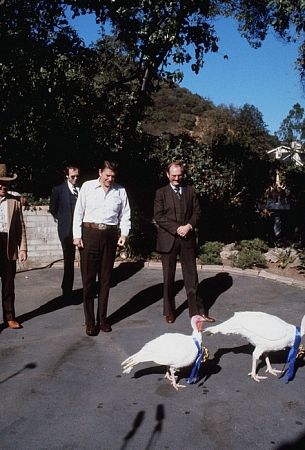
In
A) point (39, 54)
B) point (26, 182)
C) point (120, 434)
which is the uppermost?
point (39, 54)

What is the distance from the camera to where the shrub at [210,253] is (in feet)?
33.0

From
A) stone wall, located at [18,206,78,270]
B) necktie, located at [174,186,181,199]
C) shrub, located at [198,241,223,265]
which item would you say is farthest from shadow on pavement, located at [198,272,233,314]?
stone wall, located at [18,206,78,270]

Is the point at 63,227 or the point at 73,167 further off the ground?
the point at 73,167

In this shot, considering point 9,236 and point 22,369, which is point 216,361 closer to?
point 22,369

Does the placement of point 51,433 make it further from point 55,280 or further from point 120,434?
point 55,280

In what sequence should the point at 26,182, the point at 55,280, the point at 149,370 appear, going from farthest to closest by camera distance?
the point at 26,182 < the point at 55,280 < the point at 149,370

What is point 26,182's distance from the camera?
11898 mm

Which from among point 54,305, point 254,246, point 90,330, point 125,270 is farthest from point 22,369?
point 254,246

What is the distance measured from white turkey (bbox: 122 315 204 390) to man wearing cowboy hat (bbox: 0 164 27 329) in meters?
2.29

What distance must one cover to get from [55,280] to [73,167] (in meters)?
2.48

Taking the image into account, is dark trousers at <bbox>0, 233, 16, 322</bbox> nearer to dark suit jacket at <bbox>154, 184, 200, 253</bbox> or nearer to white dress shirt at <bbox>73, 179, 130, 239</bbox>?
white dress shirt at <bbox>73, 179, 130, 239</bbox>

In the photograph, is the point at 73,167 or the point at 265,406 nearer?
the point at 265,406

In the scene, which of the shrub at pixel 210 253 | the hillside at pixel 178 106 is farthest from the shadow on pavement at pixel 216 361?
the hillside at pixel 178 106

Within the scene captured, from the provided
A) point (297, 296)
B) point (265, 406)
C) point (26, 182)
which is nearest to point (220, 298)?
point (297, 296)
